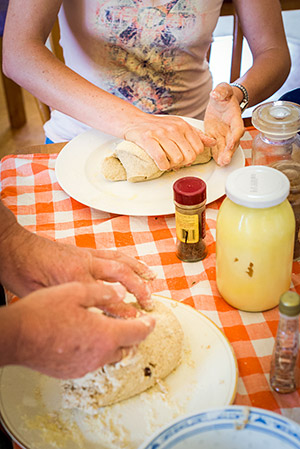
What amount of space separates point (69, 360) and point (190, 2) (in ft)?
3.89

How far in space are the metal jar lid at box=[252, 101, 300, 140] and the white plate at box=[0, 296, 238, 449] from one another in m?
0.40

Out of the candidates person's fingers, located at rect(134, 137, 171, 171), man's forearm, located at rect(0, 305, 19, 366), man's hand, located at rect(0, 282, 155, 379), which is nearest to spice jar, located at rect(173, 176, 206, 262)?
person's fingers, located at rect(134, 137, 171, 171)

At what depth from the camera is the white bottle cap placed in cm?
80

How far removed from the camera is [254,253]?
857 millimetres

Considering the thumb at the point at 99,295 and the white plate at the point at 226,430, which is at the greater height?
the thumb at the point at 99,295

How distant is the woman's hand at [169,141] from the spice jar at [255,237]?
0.37m

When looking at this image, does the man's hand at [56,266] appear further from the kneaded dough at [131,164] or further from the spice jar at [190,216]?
the kneaded dough at [131,164]

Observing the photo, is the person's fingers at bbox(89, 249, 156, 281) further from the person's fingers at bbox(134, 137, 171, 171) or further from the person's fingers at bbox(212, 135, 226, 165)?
the person's fingers at bbox(212, 135, 226, 165)

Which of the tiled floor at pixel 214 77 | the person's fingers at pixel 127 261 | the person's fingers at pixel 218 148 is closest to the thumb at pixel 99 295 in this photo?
the person's fingers at pixel 127 261

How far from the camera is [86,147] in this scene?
1.42m

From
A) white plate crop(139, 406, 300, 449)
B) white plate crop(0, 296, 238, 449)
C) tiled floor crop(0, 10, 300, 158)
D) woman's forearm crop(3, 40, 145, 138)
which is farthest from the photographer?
tiled floor crop(0, 10, 300, 158)

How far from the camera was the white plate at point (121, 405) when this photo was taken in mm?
738

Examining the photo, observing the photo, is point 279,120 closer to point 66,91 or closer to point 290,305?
point 290,305

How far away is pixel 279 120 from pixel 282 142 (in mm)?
64
